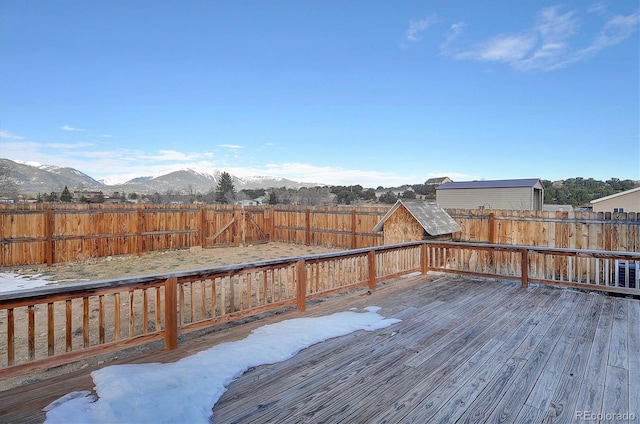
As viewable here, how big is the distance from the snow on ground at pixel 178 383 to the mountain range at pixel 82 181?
2595cm

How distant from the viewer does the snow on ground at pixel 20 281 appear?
7.71 m

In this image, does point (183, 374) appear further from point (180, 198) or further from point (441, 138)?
point (180, 198)

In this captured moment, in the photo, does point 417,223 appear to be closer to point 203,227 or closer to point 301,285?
point 301,285

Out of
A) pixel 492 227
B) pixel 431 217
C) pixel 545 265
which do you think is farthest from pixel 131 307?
pixel 492 227

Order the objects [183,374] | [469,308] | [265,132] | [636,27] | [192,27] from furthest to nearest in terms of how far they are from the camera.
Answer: [265,132], [192,27], [636,27], [469,308], [183,374]

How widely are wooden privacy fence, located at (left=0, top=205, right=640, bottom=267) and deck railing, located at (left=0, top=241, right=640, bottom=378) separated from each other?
77 cm

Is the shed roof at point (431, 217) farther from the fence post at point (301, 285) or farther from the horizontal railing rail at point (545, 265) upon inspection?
the fence post at point (301, 285)

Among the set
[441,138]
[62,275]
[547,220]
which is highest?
[441,138]

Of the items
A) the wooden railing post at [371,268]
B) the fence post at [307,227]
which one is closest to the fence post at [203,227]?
the fence post at [307,227]

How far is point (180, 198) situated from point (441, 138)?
82.8 feet

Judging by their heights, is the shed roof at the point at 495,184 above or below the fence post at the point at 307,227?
above

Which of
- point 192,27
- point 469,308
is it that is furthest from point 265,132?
point 469,308

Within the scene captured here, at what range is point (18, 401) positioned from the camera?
2.39 metres

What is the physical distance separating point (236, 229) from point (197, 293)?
838 centimetres
